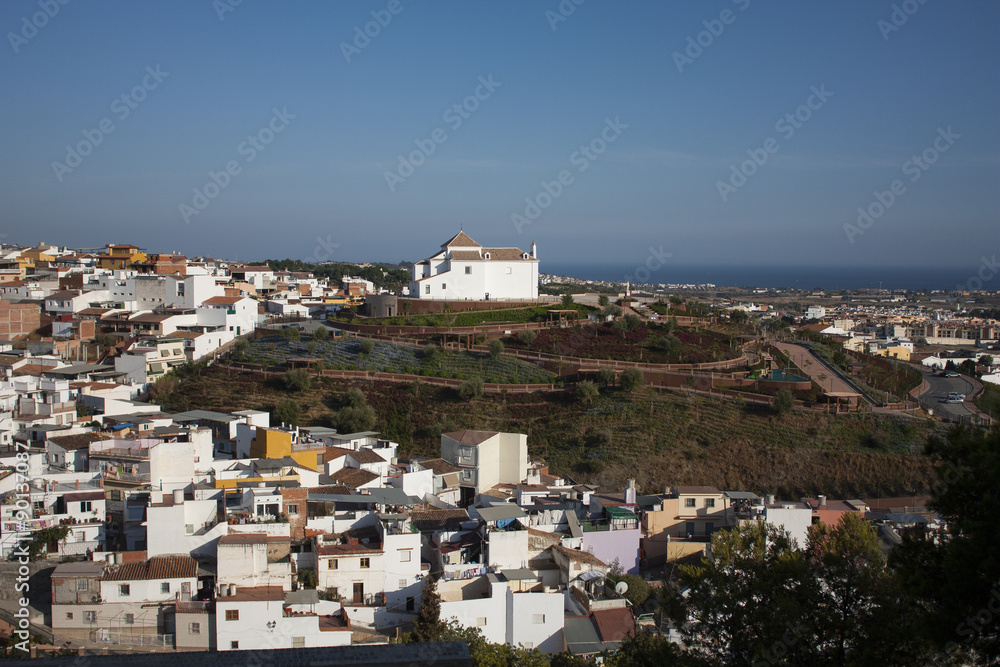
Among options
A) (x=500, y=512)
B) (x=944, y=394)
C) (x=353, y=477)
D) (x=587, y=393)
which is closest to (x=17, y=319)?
(x=353, y=477)

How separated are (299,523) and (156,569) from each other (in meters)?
2.23

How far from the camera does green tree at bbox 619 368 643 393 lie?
23.7 metres

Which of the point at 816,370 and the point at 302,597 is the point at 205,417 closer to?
the point at 302,597

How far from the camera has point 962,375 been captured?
35.1 m

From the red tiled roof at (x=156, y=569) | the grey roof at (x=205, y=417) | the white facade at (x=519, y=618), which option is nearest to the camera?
the white facade at (x=519, y=618)

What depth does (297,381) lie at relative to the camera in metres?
24.1

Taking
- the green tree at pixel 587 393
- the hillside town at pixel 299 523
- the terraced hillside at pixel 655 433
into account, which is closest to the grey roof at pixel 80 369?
the hillside town at pixel 299 523

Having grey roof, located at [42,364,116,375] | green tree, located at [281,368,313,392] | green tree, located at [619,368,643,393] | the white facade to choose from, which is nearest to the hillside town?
the white facade

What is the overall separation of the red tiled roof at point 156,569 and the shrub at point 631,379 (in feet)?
45.5

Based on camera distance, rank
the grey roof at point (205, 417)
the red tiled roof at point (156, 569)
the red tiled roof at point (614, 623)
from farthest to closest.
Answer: the grey roof at point (205, 417), the red tiled roof at point (156, 569), the red tiled roof at point (614, 623)

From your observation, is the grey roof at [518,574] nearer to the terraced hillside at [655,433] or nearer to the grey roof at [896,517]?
the grey roof at [896,517]

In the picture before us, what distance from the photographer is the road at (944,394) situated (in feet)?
82.7

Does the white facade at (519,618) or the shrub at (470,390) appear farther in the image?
the shrub at (470,390)

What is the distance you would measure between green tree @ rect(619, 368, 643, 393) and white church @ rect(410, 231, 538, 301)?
9.26 meters
